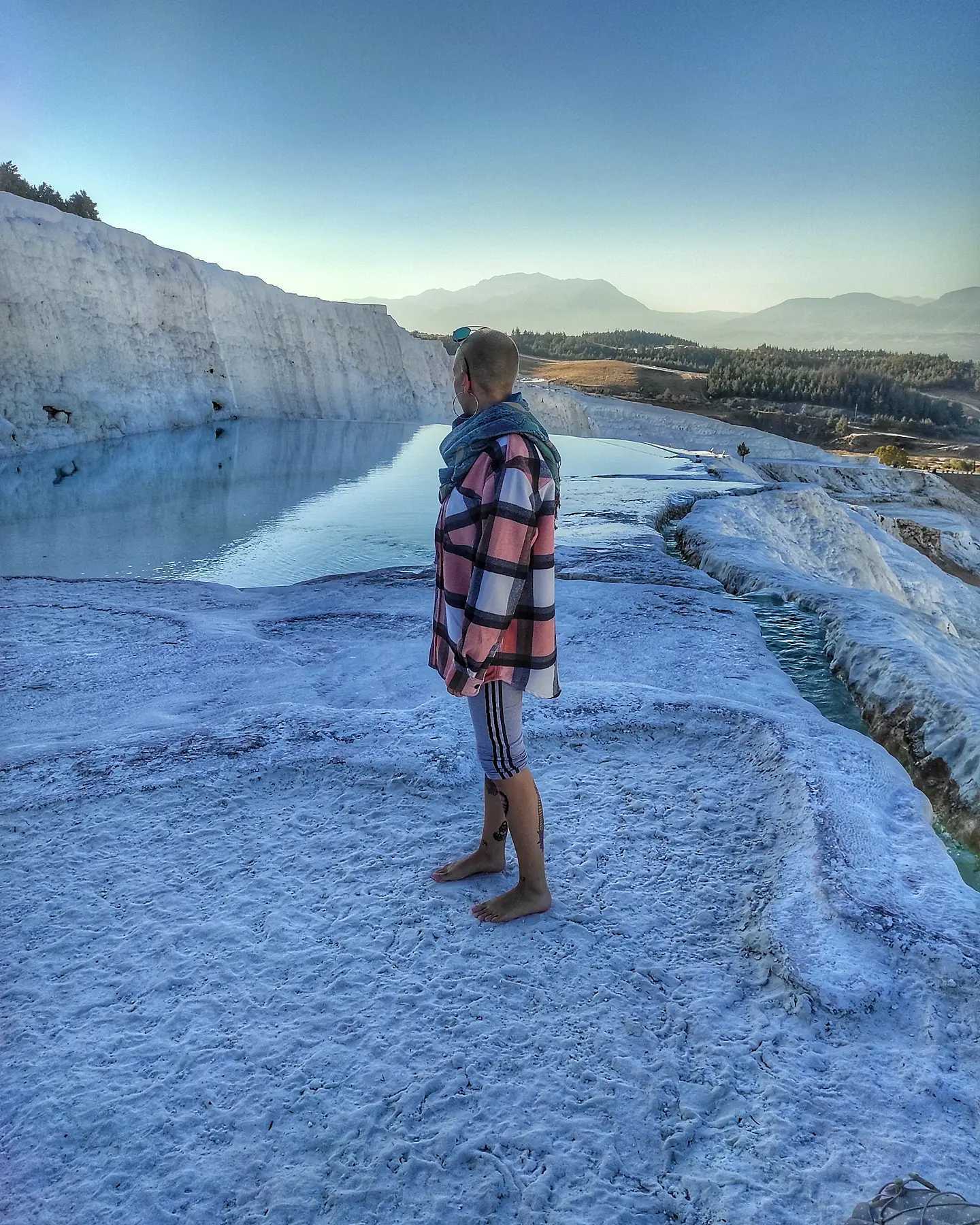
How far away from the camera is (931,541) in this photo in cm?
1678

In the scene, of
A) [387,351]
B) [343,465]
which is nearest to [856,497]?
[343,465]

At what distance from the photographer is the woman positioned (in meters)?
1.80

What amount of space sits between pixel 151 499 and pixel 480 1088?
33.4 ft

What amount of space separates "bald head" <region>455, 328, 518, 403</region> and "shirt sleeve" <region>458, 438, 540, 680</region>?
17 cm

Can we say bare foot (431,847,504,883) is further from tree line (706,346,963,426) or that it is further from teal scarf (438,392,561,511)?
tree line (706,346,963,426)

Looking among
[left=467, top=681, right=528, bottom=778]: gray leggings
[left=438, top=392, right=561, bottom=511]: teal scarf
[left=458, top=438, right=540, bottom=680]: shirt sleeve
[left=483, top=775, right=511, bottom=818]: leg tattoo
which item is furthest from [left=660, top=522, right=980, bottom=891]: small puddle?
[left=438, top=392, right=561, bottom=511]: teal scarf

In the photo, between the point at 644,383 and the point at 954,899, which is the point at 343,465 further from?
the point at 644,383

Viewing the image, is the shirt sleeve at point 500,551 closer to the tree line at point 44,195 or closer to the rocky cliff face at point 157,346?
the rocky cliff face at point 157,346

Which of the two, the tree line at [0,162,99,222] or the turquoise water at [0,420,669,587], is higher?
the tree line at [0,162,99,222]

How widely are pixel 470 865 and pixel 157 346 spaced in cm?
1953

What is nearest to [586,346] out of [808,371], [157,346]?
[808,371]

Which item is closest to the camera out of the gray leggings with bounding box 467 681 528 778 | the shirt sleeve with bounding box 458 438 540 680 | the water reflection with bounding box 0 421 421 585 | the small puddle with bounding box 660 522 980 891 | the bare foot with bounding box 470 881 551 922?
the shirt sleeve with bounding box 458 438 540 680

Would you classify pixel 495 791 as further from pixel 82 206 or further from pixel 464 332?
pixel 82 206

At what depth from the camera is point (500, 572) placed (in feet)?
5.91
